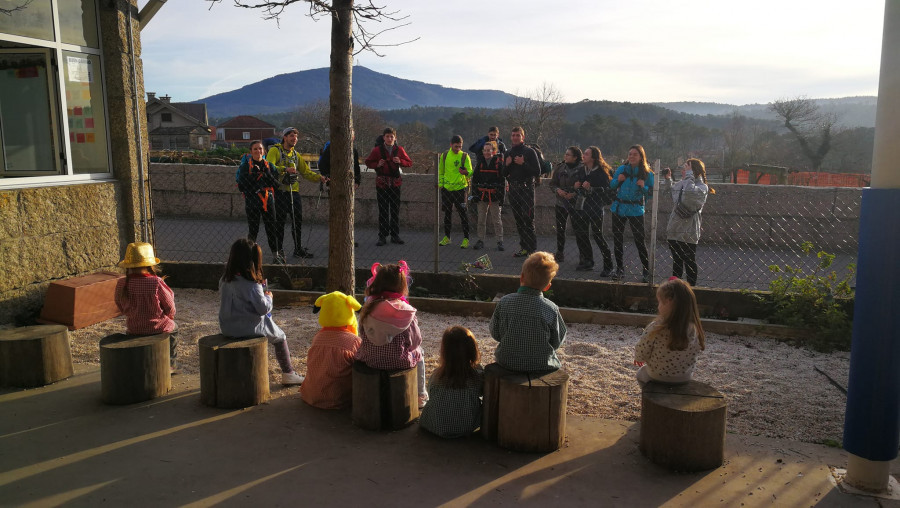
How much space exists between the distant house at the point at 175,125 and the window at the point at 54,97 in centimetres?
5055

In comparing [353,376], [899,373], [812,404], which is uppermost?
[899,373]

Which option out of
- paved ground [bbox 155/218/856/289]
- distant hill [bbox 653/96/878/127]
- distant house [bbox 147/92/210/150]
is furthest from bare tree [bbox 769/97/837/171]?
distant house [bbox 147/92/210/150]

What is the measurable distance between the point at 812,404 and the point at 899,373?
1541 mm

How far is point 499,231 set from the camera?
34.3 feet

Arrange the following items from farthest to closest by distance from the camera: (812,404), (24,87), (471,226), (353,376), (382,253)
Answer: (471,226), (382,253), (24,87), (812,404), (353,376)

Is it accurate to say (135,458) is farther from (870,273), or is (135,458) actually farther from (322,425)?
(870,273)

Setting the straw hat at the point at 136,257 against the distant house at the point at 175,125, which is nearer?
the straw hat at the point at 136,257

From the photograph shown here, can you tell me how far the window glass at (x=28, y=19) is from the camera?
6387 mm

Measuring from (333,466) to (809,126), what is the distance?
36.3 m

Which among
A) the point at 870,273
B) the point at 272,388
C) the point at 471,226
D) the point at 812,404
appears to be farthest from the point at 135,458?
the point at 471,226

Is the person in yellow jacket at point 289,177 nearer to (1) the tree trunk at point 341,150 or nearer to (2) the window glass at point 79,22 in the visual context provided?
(2) the window glass at point 79,22

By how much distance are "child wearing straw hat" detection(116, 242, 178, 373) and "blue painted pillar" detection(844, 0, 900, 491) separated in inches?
184

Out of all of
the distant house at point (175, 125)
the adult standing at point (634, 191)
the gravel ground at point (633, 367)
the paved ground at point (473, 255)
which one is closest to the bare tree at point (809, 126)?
the paved ground at point (473, 255)

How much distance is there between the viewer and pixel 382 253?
1027 cm
